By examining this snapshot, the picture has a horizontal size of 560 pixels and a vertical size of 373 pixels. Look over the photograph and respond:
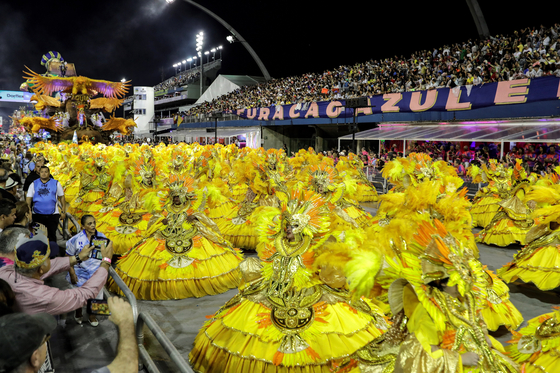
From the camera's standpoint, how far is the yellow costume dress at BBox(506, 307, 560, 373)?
289 centimetres

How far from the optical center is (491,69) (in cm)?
1677

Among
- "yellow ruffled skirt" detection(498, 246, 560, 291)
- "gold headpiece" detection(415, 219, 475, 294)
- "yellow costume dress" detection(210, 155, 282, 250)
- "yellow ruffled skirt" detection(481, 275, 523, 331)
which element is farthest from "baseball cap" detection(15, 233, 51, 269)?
"yellow ruffled skirt" detection(498, 246, 560, 291)

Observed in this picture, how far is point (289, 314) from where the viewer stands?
11.9 ft

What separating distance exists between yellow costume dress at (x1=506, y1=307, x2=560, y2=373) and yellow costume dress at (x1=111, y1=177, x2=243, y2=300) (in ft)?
12.7

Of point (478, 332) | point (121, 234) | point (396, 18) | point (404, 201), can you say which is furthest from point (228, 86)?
point (478, 332)

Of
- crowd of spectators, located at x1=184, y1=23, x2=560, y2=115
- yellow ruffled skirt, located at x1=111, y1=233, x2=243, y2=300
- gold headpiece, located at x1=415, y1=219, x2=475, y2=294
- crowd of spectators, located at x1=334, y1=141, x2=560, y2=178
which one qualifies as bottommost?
yellow ruffled skirt, located at x1=111, y1=233, x2=243, y2=300

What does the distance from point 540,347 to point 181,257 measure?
173 inches

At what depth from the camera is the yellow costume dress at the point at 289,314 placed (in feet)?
11.3

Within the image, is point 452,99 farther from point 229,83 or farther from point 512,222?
point 229,83

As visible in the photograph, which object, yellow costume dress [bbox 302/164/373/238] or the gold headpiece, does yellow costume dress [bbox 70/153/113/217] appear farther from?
the gold headpiece

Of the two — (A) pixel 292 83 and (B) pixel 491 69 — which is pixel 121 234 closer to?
(B) pixel 491 69

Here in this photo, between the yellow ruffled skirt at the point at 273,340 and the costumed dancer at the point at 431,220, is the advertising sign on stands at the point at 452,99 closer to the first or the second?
the costumed dancer at the point at 431,220

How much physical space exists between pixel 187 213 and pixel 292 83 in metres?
28.1

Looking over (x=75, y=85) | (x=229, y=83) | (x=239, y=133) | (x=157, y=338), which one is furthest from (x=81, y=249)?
(x=229, y=83)
